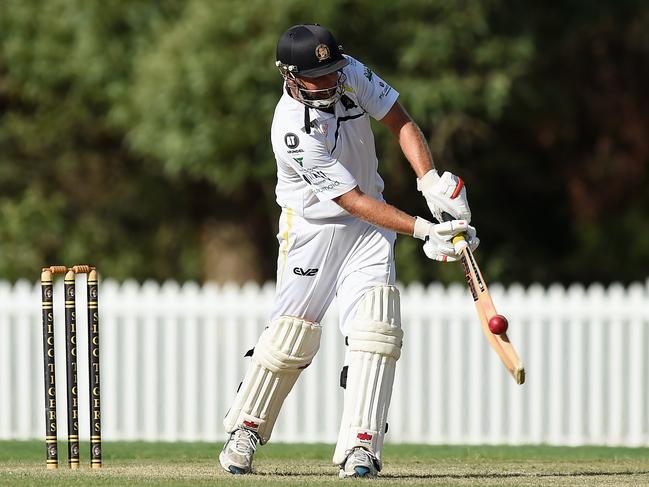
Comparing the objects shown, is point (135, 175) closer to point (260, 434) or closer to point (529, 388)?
point (529, 388)

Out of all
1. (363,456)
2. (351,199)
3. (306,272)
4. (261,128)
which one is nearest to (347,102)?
(351,199)

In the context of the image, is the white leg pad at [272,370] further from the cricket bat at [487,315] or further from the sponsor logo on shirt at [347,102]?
the sponsor logo on shirt at [347,102]

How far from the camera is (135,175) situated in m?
16.7

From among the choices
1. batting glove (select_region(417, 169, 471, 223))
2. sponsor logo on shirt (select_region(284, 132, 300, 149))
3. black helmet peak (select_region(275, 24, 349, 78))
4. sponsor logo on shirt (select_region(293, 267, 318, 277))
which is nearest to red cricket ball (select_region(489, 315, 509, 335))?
batting glove (select_region(417, 169, 471, 223))

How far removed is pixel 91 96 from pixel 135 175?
209 centimetres

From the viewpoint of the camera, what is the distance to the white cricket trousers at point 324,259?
5.85 m

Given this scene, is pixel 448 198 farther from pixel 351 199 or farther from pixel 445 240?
pixel 351 199

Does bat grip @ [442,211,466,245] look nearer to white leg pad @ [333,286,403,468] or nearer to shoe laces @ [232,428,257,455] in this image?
white leg pad @ [333,286,403,468]

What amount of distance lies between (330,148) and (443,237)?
579 millimetres

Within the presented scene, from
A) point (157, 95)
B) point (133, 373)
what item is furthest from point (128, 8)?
point (133, 373)

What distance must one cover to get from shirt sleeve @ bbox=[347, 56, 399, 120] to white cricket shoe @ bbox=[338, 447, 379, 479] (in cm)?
131

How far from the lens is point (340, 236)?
5.87m

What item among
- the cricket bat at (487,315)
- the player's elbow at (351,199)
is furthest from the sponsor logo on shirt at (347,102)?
the cricket bat at (487,315)

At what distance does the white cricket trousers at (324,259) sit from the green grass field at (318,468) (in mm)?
672
